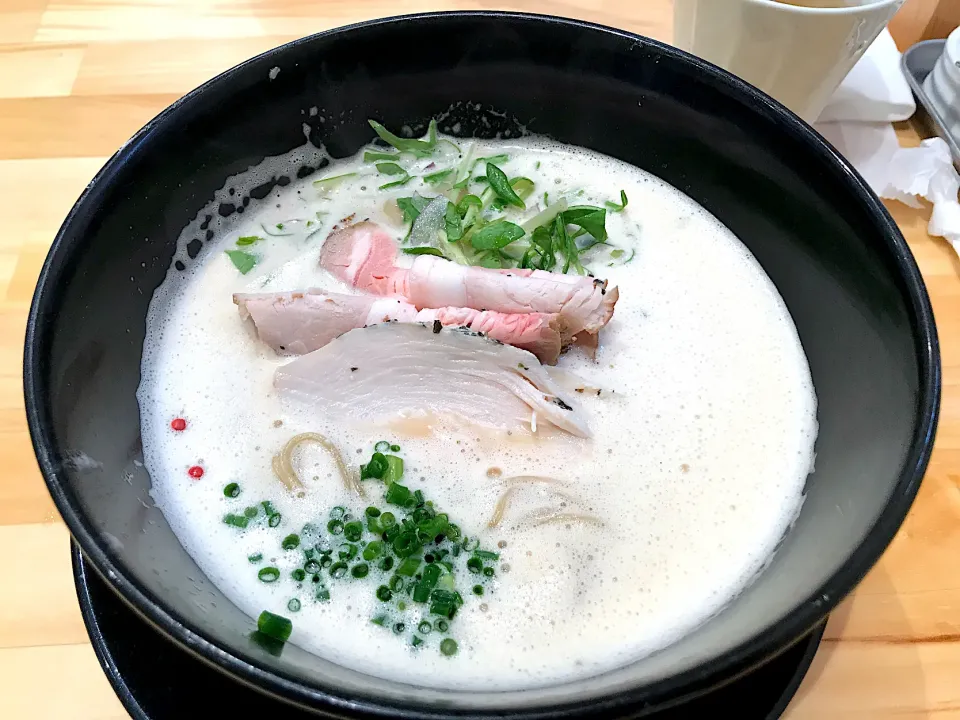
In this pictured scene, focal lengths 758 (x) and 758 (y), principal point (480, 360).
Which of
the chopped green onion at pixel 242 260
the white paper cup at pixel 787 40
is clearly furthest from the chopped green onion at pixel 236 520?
the white paper cup at pixel 787 40

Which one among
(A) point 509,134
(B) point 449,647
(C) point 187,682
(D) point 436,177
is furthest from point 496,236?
(C) point 187,682

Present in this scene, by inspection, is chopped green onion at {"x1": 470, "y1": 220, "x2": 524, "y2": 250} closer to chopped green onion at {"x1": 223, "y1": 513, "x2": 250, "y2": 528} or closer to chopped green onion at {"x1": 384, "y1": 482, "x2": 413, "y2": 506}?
chopped green onion at {"x1": 384, "y1": 482, "x2": 413, "y2": 506}

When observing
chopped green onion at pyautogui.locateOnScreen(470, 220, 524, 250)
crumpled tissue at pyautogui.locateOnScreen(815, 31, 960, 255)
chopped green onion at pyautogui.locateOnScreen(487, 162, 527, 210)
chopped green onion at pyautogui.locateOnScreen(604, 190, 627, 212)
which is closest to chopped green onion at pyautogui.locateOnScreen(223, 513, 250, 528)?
chopped green onion at pyautogui.locateOnScreen(470, 220, 524, 250)

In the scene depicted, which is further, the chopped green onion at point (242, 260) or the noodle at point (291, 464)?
the chopped green onion at point (242, 260)

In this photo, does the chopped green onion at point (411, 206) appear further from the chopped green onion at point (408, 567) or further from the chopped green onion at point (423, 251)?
the chopped green onion at point (408, 567)

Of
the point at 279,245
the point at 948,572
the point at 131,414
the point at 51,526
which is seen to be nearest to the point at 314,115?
the point at 279,245
